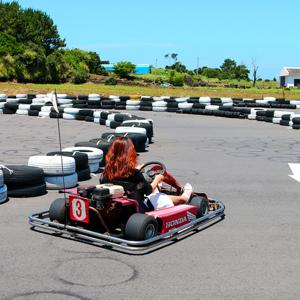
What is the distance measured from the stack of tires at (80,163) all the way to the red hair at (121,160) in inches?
104

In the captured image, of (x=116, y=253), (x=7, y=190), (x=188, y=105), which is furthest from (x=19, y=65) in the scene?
(x=116, y=253)

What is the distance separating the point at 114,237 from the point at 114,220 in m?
0.33

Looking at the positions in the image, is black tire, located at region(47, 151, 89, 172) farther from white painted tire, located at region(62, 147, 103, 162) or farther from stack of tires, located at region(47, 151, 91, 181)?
white painted tire, located at region(62, 147, 103, 162)

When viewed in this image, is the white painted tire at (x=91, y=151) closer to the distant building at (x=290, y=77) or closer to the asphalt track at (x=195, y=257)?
the asphalt track at (x=195, y=257)

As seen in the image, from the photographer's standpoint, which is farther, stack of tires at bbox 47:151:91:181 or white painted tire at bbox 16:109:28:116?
white painted tire at bbox 16:109:28:116

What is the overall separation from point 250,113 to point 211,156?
32.3ft

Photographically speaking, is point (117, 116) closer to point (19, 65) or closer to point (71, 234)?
point (71, 234)

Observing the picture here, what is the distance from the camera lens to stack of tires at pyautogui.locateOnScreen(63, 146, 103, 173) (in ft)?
27.7

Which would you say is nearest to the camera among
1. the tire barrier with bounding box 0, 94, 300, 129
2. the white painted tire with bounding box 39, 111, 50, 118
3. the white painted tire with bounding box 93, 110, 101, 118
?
the white painted tire with bounding box 93, 110, 101, 118

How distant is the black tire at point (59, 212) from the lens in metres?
5.14

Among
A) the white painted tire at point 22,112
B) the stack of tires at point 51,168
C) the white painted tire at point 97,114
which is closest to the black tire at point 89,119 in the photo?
the white painted tire at point 97,114

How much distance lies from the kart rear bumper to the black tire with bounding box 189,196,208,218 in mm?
99

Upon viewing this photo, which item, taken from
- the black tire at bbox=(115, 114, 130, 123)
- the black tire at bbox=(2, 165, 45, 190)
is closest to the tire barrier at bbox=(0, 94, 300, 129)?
the black tire at bbox=(115, 114, 130, 123)

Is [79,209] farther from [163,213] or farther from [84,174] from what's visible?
[84,174]
